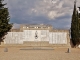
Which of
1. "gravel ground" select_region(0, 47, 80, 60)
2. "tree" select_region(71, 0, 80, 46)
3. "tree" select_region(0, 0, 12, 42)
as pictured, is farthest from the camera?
"tree" select_region(71, 0, 80, 46)

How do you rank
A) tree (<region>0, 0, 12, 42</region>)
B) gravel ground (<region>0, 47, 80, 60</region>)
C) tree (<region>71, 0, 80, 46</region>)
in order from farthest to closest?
tree (<region>71, 0, 80, 46</region>)
tree (<region>0, 0, 12, 42</region>)
gravel ground (<region>0, 47, 80, 60</region>)

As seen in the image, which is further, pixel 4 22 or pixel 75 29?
pixel 75 29

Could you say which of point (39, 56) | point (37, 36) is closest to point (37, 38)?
point (37, 36)

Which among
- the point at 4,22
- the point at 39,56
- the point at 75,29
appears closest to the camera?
the point at 39,56

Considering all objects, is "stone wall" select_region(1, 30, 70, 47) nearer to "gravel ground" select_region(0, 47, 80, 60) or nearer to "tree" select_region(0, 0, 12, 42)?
"tree" select_region(0, 0, 12, 42)

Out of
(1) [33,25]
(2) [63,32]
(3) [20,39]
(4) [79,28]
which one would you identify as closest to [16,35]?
(3) [20,39]

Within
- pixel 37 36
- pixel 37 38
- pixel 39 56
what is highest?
pixel 37 36

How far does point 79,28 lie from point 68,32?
3.64 meters

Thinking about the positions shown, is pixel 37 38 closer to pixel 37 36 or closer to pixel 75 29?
pixel 37 36

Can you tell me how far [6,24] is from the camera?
4153 cm

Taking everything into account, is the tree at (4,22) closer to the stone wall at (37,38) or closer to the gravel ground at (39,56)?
the stone wall at (37,38)

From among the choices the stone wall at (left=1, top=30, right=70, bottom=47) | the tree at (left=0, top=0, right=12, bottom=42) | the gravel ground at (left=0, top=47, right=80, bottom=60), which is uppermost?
the tree at (left=0, top=0, right=12, bottom=42)

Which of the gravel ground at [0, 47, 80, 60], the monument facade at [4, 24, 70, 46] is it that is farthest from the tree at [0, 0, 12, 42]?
the gravel ground at [0, 47, 80, 60]

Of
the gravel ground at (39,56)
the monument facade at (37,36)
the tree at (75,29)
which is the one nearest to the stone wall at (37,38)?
the monument facade at (37,36)
